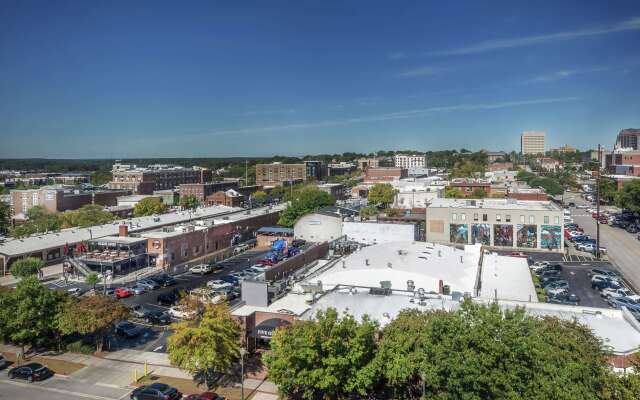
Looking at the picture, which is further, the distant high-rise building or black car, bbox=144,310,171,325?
the distant high-rise building

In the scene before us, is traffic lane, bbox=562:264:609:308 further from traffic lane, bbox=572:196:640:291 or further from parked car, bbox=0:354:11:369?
parked car, bbox=0:354:11:369

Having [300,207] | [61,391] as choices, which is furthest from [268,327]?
[300,207]

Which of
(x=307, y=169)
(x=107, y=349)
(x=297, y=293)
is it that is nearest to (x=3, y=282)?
(x=107, y=349)

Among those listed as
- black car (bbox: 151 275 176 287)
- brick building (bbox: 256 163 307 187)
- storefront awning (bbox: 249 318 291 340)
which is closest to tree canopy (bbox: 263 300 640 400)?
storefront awning (bbox: 249 318 291 340)

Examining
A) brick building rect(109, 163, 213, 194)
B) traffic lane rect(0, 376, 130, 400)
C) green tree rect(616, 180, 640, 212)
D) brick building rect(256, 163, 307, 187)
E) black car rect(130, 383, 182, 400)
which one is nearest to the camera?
black car rect(130, 383, 182, 400)

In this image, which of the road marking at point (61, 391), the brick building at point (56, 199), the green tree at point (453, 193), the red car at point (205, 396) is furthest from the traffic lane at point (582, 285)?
the brick building at point (56, 199)

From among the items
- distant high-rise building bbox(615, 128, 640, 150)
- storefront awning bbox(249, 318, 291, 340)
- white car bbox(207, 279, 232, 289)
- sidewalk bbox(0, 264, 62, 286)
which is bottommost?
sidewalk bbox(0, 264, 62, 286)

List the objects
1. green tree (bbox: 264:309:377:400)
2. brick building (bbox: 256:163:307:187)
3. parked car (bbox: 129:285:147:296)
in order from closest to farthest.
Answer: green tree (bbox: 264:309:377:400) < parked car (bbox: 129:285:147:296) < brick building (bbox: 256:163:307:187)

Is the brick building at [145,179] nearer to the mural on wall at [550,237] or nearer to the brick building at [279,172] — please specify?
the brick building at [279,172]
